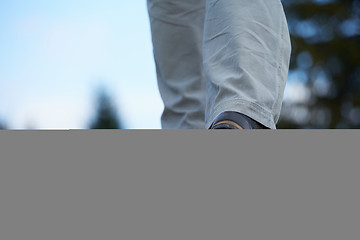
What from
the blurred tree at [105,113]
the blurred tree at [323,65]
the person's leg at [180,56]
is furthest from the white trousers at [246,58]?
the blurred tree at [105,113]

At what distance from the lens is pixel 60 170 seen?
0.66 meters

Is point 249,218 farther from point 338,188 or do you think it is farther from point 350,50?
point 350,50

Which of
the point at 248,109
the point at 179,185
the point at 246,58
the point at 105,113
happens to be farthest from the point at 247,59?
the point at 105,113

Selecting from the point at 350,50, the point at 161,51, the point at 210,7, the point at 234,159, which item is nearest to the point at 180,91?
the point at 161,51

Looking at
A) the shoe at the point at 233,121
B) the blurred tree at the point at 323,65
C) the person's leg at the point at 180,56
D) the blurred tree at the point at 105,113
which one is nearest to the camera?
the shoe at the point at 233,121

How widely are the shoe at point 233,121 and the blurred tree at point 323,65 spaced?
1343 centimetres

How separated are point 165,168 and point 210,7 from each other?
28.3 inches

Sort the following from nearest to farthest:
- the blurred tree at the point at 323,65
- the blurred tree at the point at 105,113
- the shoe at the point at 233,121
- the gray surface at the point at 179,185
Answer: the gray surface at the point at 179,185, the shoe at the point at 233,121, the blurred tree at the point at 323,65, the blurred tree at the point at 105,113

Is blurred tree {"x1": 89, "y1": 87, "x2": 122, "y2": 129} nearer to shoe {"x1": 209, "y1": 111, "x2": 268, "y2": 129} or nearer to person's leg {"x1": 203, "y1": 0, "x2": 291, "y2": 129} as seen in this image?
person's leg {"x1": 203, "y1": 0, "x2": 291, "y2": 129}

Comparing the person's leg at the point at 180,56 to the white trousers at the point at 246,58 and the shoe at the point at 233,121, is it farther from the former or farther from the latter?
the shoe at the point at 233,121

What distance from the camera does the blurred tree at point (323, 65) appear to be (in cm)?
1521

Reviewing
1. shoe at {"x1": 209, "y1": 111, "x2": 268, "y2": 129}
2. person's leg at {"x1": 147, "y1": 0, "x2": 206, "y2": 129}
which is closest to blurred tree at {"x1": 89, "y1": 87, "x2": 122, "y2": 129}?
person's leg at {"x1": 147, "y1": 0, "x2": 206, "y2": 129}

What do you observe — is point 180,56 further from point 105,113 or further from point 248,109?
point 105,113

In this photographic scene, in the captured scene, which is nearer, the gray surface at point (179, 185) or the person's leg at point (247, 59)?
the gray surface at point (179, 185)
